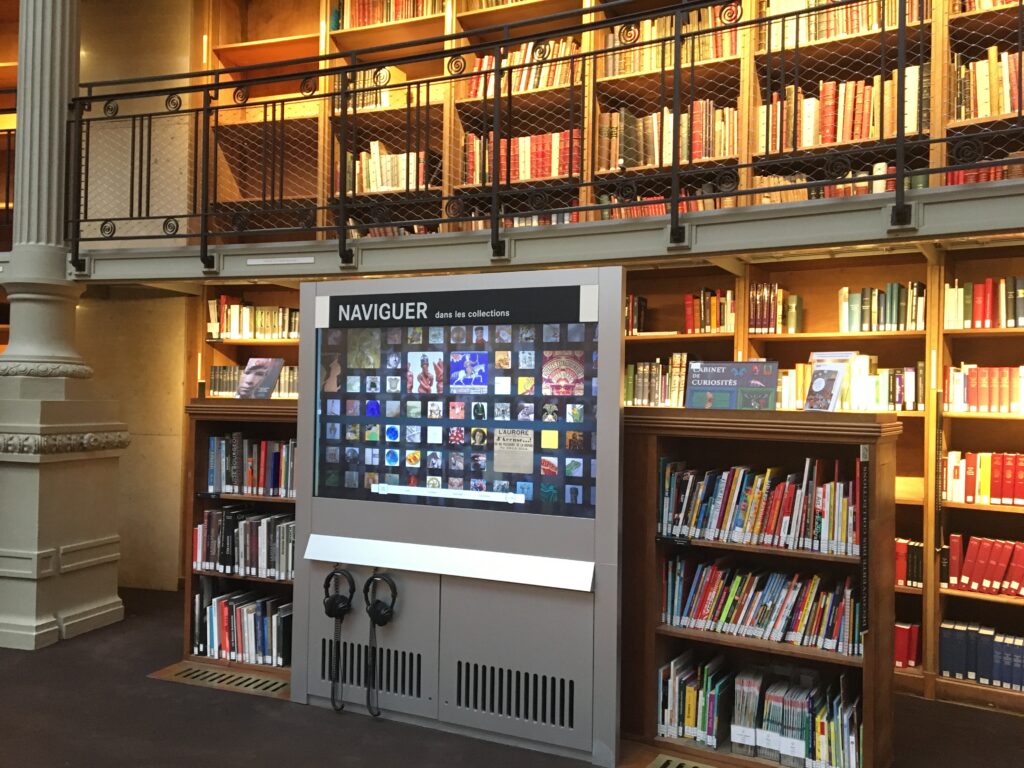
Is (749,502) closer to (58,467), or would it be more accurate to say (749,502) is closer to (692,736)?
(692,736)

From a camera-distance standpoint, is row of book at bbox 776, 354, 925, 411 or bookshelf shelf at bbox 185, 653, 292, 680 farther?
row of book at bbox 776, 354, 925, 411

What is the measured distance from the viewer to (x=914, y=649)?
4.24 metres

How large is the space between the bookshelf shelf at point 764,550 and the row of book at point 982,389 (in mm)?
1473

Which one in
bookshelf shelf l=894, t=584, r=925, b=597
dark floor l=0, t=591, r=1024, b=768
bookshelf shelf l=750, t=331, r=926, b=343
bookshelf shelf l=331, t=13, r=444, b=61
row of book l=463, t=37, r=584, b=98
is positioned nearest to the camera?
dark floor l=0, t=591, r=1024, b=768

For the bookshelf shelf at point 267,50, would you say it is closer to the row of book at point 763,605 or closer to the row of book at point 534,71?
the row of book at point 534,71

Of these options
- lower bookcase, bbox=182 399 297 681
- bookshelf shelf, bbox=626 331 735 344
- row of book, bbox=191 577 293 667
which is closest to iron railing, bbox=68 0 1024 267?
bookshelf shelf, bbox=626 331 735 344

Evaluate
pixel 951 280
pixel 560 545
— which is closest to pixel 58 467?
pixel 560 545

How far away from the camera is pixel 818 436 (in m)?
3.00

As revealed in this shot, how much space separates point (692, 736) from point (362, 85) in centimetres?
474

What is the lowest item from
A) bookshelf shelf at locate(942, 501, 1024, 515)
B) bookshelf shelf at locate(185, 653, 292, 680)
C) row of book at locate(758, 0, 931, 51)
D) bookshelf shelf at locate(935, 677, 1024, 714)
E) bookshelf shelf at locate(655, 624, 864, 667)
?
bookshelf shelf at locate(935, 677, 1024, 714)

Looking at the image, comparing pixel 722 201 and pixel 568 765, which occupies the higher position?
pixel 722 201

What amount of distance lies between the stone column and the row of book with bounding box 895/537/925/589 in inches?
179

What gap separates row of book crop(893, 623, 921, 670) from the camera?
13.9 ft

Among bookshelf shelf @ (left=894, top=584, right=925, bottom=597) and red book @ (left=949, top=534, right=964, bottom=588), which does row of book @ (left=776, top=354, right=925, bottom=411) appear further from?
bookshelf shelf @ (left=894, top=584, right=925, bottom=597)
